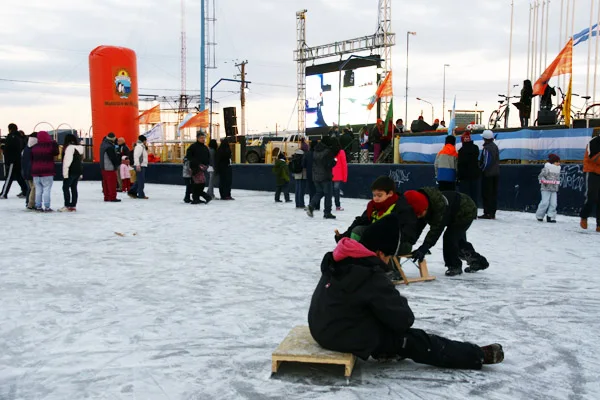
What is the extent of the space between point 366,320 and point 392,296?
0.65 ft

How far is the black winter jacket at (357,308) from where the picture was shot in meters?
3.22

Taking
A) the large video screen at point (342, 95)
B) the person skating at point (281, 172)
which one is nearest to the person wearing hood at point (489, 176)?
the person skating at point (281, 172)

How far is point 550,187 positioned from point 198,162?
768 centimetres

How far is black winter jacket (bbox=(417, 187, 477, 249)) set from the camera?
541cm

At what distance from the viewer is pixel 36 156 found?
11641mm

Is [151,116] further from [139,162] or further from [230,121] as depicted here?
[139,162]

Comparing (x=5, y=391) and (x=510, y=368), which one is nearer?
(x=5, y=391)

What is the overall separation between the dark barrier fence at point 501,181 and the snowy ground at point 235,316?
2.84m

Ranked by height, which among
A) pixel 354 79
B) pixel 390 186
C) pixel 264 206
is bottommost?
pixel 264 206

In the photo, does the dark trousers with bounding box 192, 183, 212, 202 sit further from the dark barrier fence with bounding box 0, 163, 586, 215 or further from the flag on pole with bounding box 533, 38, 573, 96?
the flag on pole with bounding box 533, 38, 573, 96

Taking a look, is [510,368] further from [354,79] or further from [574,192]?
[354,79]

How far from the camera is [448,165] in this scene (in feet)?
38.2

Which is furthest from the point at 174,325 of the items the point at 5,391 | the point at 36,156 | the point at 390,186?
the point at 36,156

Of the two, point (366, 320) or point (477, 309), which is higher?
point (366, 320)
